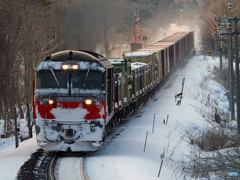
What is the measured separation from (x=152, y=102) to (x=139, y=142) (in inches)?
432

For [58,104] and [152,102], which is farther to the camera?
[152,102]

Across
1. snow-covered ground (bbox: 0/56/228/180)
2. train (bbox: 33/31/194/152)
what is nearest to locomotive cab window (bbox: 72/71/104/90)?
train (bbox: 33/31/194/152)

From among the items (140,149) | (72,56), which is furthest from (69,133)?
(140,149)

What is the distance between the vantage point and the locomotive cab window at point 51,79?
35.7 ft

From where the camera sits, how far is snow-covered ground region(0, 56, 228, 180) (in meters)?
9.75

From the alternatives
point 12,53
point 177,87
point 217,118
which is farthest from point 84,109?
point 177,87

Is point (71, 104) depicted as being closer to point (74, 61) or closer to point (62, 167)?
point (74, 61)

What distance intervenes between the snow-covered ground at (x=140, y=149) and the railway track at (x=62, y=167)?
0.23 m

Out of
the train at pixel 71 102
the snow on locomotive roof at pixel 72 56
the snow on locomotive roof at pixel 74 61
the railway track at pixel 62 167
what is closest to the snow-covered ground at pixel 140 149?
the railway track at pixel 62 167

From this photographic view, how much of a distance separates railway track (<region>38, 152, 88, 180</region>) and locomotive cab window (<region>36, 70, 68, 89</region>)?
2.03m

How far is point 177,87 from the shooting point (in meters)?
28.9

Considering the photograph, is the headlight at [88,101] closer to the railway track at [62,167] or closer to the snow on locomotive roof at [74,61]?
the snow on locomotive roof at [74,61]

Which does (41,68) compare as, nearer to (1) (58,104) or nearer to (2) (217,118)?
(1) (58,104)

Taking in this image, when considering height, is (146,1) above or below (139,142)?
above
